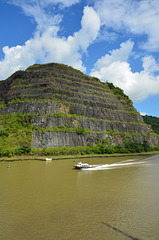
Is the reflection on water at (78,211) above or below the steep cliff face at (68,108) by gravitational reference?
below

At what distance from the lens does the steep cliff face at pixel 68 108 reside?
53125 millimetres

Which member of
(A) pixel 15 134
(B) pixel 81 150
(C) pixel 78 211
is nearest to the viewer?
(C) pixel 78 211

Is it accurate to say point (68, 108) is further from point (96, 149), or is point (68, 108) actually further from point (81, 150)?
point (96, 149)

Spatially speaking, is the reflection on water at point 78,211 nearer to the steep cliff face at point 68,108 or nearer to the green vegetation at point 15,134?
the green vegetation at point 15,134

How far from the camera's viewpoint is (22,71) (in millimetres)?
74062

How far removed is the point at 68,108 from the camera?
62125 mm

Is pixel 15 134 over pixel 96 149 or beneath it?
over

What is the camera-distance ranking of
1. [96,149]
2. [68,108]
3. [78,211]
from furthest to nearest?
[68,108], [96,149], [78,211]

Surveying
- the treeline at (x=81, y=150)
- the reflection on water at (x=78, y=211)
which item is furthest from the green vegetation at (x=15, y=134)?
the reflection on water at (x=78, y=211)

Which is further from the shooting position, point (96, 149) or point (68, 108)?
point (68, 108)

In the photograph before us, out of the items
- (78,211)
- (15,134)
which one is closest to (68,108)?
(15,134)

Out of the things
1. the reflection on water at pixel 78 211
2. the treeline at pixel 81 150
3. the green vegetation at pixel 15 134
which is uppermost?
the green vegetation at pixel 15 134

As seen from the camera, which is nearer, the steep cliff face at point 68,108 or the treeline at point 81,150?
the treeline at point 81,150

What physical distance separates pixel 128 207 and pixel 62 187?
7.47 m
